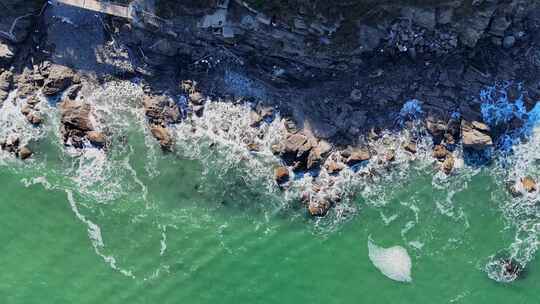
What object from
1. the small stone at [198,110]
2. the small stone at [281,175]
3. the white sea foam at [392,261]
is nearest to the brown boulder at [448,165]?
the white sea foam at [392,261]

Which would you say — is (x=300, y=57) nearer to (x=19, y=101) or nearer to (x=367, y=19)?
(x=367, y=19)

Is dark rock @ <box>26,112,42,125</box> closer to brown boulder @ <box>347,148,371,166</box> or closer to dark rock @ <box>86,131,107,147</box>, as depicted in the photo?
dark rock @ <box>86,131,107,147</box>

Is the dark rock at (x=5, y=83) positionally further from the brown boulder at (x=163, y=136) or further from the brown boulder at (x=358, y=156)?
the brown boulder at (x=358, y=156)

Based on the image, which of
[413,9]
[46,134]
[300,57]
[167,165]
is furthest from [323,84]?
[46,134]

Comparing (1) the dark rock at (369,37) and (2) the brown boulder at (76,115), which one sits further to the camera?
(2) the brown boulder at (76,115)

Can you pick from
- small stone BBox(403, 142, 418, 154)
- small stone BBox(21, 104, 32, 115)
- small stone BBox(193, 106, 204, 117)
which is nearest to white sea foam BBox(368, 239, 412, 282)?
small stone BBox(403, 142, 418, 154)

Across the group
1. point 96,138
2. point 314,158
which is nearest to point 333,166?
point 314,158
